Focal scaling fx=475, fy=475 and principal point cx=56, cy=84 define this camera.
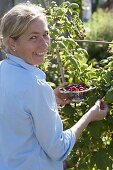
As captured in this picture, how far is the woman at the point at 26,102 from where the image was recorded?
73.8 inches

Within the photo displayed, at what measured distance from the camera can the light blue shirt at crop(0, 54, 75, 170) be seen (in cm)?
187

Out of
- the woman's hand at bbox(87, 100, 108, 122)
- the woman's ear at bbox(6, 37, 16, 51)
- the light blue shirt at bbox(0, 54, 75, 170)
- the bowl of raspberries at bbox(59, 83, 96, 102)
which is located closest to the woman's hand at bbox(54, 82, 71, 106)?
the bowl of raspberries at bbox(59, 83, 96, 102)

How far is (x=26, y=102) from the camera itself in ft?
6.12

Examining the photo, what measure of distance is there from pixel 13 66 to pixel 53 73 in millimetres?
2088

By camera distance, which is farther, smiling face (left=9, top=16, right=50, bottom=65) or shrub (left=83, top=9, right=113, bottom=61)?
shrub (left=83, top=9, right=113, bottom=61)

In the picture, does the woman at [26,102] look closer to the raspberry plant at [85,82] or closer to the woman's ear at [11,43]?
the woman's ear at [11,43]

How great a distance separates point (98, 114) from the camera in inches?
89.5

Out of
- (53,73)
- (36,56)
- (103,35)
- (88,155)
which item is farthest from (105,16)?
(36,56)

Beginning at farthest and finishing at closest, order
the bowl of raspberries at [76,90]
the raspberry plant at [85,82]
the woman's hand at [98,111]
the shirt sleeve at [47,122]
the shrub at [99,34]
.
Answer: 1. the shrub at [99,34]
2. the raspberry plant at [85,82]
3. the bowl of raspberries at [76,90]
4. the woman's hand at [98,111]
5. the shirt sleeve at [47,122]

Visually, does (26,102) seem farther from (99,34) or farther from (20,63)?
→ (99,34)

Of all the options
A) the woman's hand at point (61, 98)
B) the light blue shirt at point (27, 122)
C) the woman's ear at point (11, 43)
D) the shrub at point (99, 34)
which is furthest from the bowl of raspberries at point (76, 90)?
the shrub at point (99, 34)

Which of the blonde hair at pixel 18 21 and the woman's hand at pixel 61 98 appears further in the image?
the woman's hand at pixel 61 98

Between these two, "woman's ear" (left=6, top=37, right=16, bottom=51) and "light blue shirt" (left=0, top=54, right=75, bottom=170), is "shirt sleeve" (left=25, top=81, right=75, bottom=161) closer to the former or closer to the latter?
"light blue shirt" (left=0, top=54, right=75, bottom=170)

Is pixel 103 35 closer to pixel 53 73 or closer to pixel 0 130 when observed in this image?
pixel 53 73
